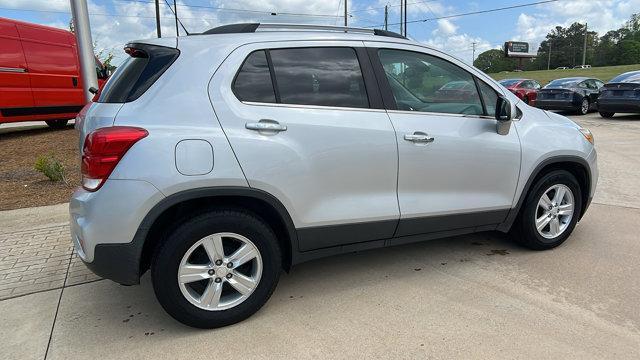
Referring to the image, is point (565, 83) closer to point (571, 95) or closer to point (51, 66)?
point (571, 95)

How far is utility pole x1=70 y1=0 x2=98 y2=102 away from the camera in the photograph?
715cm

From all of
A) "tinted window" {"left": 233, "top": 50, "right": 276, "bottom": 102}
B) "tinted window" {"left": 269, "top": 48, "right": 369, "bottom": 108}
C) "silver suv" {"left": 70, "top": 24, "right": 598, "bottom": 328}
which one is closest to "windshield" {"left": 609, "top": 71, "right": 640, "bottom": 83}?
"silver suv" {"left": 70, "top": 24, "right": 598, "bottom": 328}

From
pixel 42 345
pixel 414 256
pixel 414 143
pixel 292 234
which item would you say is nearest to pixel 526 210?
pixel 414 256

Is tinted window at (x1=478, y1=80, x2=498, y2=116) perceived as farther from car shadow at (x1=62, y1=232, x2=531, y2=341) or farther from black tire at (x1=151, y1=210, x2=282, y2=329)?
black tire at (x1=151, y1=210, x2=282, y2=329)

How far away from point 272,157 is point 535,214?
2454mm

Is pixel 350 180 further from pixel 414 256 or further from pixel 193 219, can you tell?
pixel 414 256

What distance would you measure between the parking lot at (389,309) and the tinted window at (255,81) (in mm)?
1439

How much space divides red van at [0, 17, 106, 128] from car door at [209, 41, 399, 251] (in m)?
9.41

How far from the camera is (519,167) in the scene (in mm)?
3846

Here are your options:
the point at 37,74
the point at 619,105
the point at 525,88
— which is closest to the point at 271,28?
the point at 37,74

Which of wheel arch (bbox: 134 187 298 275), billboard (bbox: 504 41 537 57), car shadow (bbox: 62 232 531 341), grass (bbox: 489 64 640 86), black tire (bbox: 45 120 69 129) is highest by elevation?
billboard (bbox: 504 41 537 57)

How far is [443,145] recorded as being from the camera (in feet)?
11.4

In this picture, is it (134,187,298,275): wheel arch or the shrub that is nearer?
(134,187,298,275): wheel arch

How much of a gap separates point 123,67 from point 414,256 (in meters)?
2.73
